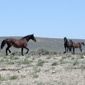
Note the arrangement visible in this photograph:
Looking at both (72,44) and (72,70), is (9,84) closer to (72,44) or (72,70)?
(72,70)

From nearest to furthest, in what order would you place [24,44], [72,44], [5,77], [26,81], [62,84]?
1. [62,84]
2. [26,81]
3. [5,77]
4. [24,44]
5. [72,44]

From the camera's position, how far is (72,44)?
159ft

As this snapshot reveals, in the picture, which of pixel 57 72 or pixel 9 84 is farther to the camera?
pixel 57 72

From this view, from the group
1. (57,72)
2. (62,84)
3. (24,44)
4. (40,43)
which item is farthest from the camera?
(40,43)

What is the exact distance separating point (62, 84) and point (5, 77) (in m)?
3.27

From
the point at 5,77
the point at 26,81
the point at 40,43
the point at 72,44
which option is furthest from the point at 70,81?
the point at 40,43

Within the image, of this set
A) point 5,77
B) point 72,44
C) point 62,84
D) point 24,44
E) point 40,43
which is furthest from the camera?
point 40,43

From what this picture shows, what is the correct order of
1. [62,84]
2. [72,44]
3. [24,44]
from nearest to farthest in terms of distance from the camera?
[62,84]
[24,44]
[72,44]

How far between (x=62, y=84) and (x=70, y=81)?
0.88 metres

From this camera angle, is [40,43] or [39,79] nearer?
[39,79]

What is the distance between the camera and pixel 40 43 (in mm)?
86875

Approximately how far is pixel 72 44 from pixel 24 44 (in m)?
11.1

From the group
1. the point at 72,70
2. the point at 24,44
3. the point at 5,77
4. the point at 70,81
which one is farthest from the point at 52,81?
the point at 24,44

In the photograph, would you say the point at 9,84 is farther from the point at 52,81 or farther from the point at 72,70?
the point at 72,70
